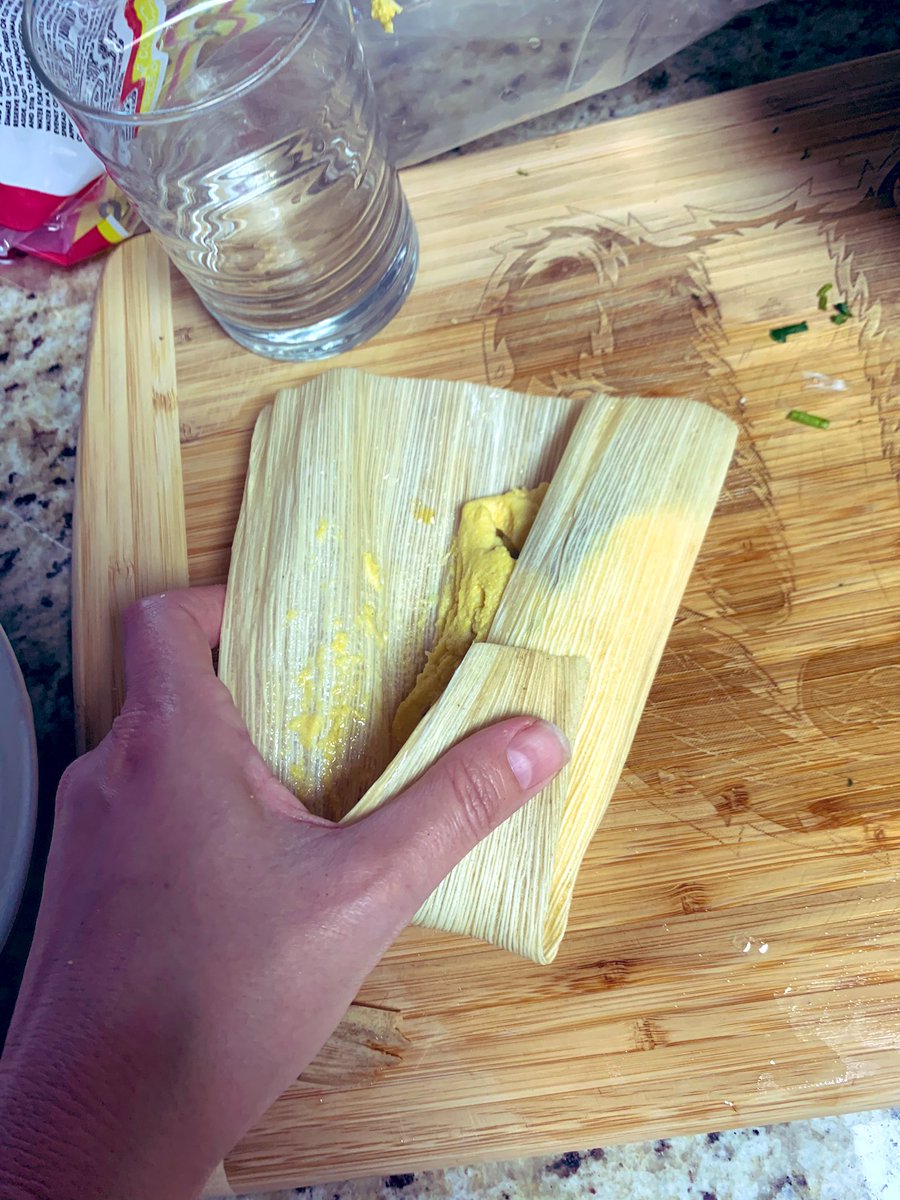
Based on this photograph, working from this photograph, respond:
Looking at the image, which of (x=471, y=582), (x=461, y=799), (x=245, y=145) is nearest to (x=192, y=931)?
(x=461, y=799)

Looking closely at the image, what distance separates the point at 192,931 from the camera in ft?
2.85

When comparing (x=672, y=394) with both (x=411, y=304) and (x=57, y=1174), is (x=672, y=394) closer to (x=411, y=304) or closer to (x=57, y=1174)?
(x=411, y=304)

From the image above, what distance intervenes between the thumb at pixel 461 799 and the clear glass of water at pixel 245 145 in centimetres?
70

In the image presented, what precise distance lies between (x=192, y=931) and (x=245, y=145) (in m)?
0.98

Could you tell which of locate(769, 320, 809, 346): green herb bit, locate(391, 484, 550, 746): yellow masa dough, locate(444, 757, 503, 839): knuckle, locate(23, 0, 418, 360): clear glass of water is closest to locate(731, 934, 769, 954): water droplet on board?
locate(444, 757, 503, 839): knuckle

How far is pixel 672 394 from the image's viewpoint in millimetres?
1254

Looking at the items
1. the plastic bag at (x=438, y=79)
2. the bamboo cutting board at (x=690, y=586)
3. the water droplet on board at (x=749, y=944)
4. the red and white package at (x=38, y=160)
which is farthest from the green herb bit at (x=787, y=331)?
the red and white package at (x=38, y=160)

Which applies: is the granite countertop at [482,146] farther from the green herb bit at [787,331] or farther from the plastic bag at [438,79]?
the green herb bit at [787,331]

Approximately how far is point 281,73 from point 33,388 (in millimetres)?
753

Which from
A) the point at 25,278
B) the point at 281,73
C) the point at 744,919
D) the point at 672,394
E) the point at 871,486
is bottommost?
the point at 744,919

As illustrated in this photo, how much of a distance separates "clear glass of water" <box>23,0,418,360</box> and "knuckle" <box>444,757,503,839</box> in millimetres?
720

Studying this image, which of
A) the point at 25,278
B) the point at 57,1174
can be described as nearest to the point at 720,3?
the point at 25,278

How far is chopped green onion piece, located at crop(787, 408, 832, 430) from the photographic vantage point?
1.19 metres

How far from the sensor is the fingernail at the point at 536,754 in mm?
967
